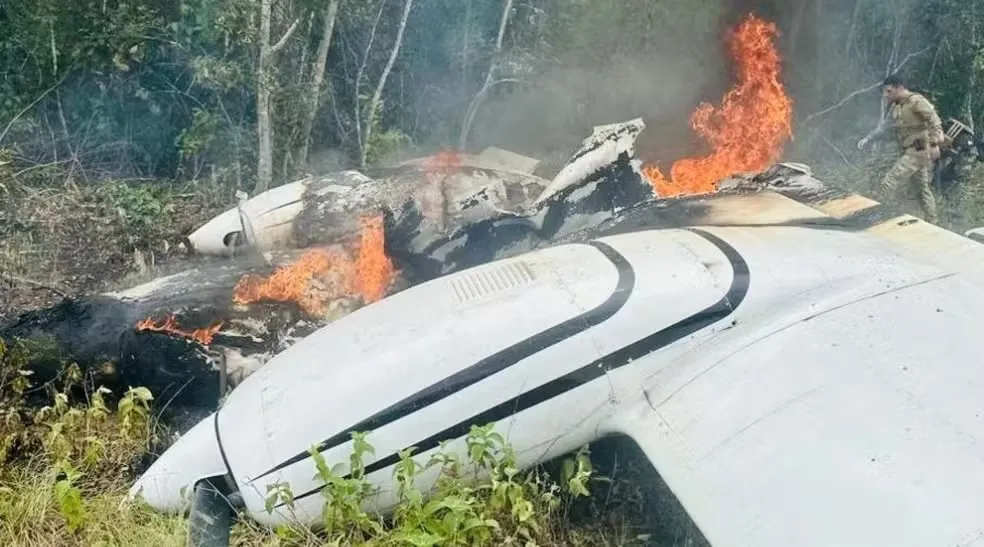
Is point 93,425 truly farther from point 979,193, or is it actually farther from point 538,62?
point 979,193

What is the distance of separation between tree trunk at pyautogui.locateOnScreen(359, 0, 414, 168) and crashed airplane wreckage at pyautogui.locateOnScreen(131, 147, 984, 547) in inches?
204

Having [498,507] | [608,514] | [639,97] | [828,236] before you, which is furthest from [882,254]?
[639,97]

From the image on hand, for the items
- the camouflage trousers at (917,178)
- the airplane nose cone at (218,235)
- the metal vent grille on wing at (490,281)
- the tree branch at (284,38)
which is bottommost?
the airplane nose cone at (218,235)

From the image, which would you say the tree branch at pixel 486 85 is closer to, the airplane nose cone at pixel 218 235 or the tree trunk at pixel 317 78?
the tree trunk at pixel 317 78

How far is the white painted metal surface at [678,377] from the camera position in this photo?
355 cm

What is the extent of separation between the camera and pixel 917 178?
804 centimetres

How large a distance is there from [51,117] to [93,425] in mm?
4854

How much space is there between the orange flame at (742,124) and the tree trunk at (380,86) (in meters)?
3.10

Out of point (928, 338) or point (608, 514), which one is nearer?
point (928, 338)

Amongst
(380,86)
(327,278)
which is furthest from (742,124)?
(327,278)

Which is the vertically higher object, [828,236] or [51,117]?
[828,236]

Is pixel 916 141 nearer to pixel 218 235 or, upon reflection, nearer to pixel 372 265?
pixel 372 265

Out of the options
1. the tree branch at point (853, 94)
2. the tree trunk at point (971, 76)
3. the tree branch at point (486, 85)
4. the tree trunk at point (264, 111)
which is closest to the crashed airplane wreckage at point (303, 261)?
the tree trunk at point (264, 111)

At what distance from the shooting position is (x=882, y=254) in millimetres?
4660
